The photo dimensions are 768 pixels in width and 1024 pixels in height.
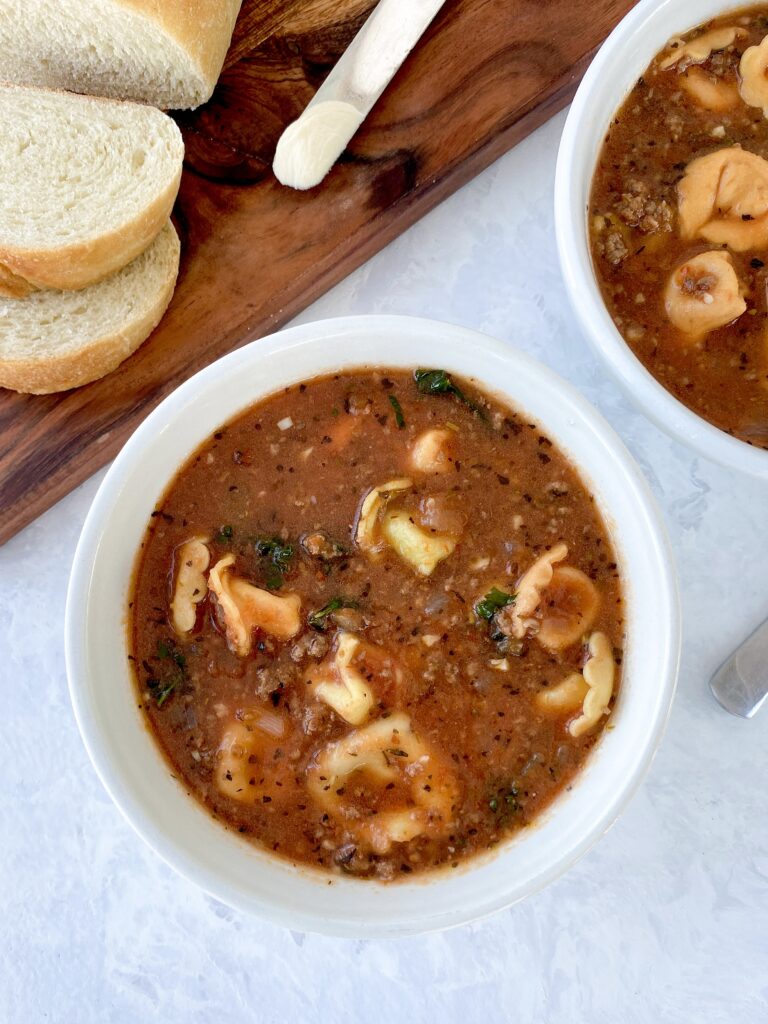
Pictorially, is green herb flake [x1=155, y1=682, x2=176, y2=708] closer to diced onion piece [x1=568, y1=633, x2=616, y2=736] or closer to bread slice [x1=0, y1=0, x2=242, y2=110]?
diced onion piece [x1=568, y1=633, x2=616, y2=736]

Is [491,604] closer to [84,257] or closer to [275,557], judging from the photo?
[275,557]

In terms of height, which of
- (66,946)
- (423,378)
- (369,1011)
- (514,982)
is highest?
(423,378)

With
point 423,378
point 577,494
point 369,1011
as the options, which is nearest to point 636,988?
point 369,1011

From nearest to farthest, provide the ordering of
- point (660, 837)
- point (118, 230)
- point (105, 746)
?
point (105, 746), point (118, 230), point (660, 837)

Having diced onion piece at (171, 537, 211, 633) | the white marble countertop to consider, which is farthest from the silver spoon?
diced onion piece at (171, 537, 211, 633)

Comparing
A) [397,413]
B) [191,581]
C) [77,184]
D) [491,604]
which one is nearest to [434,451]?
[397,413]

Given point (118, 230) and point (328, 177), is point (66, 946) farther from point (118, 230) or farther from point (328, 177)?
point (328, 177)

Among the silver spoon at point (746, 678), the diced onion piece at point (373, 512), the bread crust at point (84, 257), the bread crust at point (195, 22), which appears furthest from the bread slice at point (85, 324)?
the silver spoon at point (746, 678)
